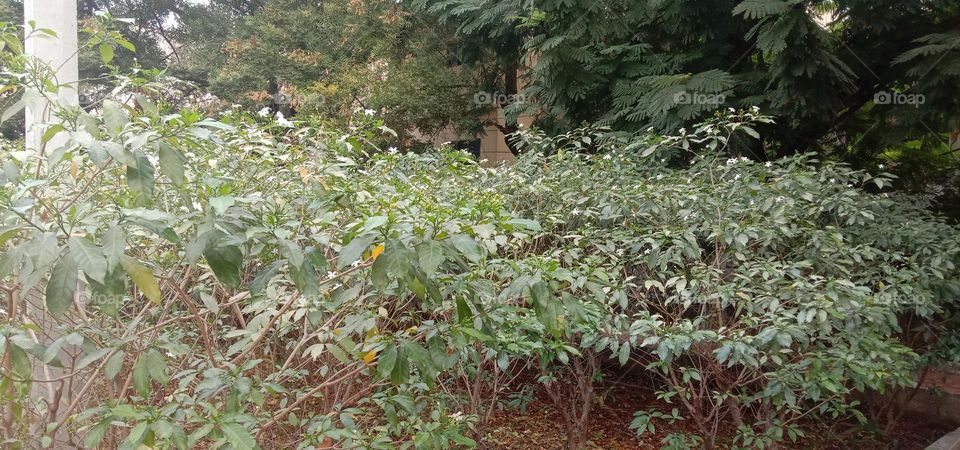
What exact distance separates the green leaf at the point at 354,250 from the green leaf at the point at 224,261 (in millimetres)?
265

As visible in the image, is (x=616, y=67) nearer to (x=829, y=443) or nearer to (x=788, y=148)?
(x=788, y=148)

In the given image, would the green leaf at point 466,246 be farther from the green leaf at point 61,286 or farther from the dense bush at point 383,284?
the green leaf at point 61,286

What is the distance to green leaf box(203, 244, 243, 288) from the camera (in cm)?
162

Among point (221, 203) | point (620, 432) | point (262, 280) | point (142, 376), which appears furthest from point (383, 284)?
point (620, 432)

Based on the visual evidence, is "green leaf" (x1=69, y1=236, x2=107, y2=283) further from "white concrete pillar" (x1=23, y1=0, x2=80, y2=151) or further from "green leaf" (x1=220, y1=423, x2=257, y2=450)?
"white concrete pillar" (x1=23, y1=0, x2=80, y2=151)

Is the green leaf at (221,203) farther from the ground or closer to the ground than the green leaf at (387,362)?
farther from the ground

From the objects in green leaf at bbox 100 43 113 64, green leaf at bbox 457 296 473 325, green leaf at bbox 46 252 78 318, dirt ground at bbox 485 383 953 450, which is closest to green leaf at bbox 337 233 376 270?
green leaf at bbox 457 296 473 325

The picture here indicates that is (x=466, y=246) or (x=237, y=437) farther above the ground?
(x=466, y=246)

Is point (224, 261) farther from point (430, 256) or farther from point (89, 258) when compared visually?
point (430, 256)

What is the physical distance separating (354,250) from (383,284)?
13cm

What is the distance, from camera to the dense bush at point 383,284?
173cm

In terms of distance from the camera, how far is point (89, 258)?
1427 millimetres

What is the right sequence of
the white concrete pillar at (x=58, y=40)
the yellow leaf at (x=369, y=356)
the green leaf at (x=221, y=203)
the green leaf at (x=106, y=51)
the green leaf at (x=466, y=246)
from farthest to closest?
the white concrete pillar at (x=58, y=40) → the green leaf at (x=106, y=51) → the yellow leaf at (x=369, y=356) → the green leaf at (x=466, y=246) → the green leaf at (x=221, y=203)

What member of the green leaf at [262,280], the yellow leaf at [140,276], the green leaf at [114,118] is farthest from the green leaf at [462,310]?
the green leaf at [114,118]
